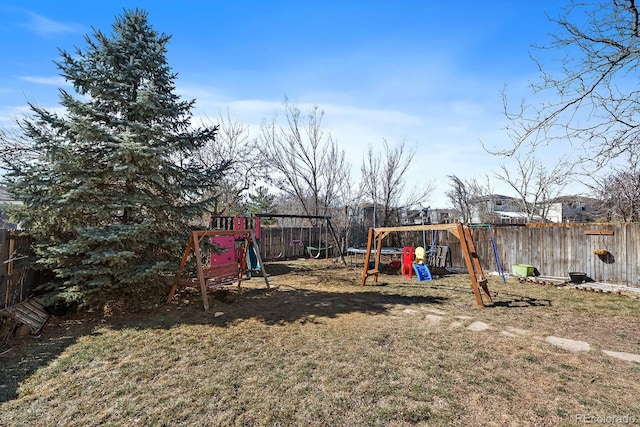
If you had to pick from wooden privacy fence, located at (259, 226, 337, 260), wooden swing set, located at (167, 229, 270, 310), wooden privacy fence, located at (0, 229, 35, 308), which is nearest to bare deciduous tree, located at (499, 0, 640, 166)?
wooden swing set, located at (167, 229, 270, 310)

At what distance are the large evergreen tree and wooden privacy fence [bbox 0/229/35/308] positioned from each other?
22 centimetres

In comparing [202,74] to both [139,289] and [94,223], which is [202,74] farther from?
[139,289]

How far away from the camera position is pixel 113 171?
5176 mm

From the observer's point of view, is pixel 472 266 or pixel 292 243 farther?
pixel 292 243

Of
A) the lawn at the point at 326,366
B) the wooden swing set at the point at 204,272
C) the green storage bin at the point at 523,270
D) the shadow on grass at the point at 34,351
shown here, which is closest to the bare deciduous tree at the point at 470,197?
the green storage bin at the point at 523,270

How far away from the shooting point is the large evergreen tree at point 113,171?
4.81 metres

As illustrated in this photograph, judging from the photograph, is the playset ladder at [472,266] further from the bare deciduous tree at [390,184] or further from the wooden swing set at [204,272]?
the bare deciduous tree at [390,184]

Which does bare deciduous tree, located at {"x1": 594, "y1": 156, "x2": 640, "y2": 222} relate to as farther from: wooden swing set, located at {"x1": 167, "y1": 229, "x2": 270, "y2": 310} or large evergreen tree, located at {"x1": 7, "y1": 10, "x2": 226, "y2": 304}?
large evergreen tree, located at {"x1": 7, "y1": 10, "x2": 226, "y2": 304}

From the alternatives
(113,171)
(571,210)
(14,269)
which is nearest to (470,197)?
(571,210)

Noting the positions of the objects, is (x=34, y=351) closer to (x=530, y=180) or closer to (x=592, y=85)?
(x=592, y=85)

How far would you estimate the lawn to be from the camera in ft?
7.72

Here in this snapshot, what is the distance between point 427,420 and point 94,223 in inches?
225

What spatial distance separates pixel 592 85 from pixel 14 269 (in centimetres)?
781

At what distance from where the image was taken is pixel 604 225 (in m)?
7.36
